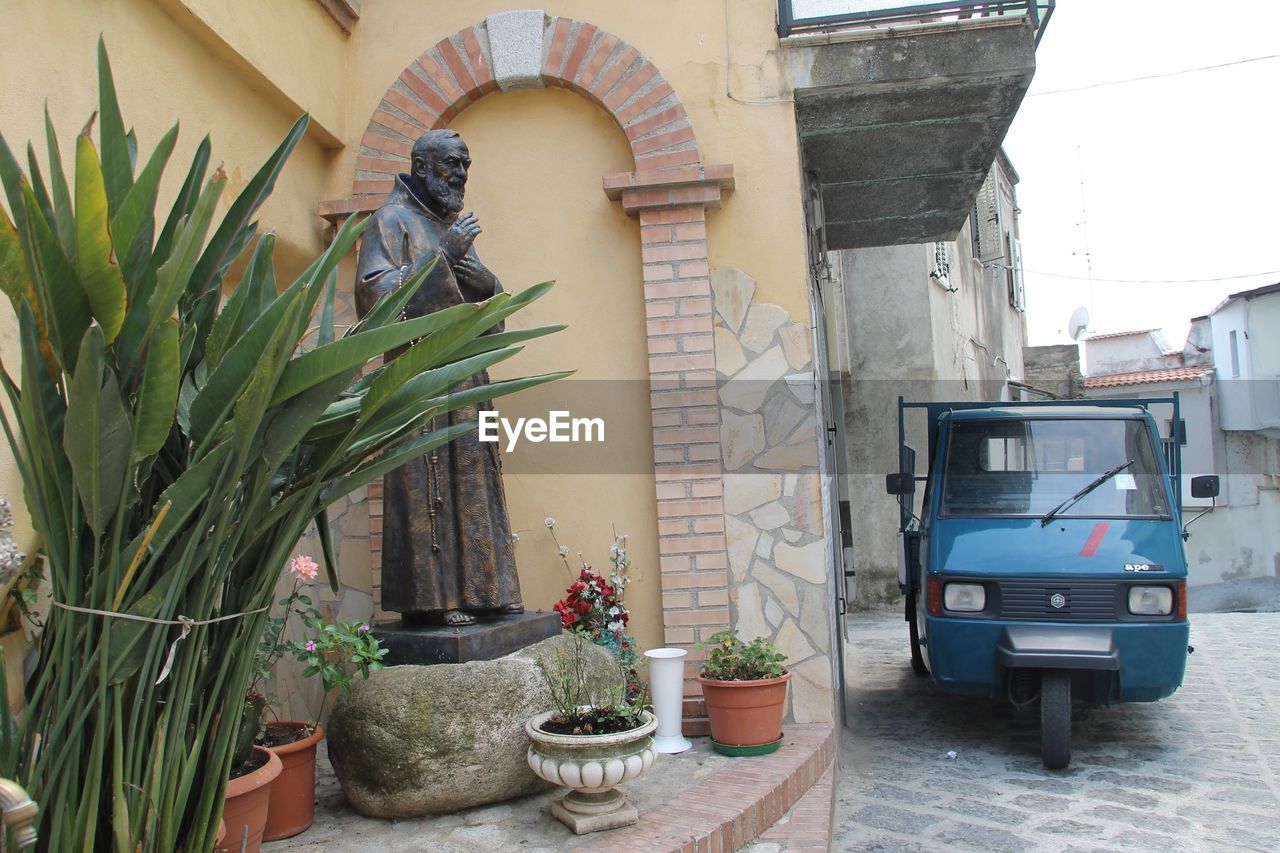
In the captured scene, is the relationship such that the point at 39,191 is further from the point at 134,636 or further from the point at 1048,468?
the point at 1048,468

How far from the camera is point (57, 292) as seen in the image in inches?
74.7

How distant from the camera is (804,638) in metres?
4.80

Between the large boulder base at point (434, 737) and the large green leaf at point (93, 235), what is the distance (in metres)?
1.87

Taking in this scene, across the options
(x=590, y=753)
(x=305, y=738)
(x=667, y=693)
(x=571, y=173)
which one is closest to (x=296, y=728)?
(x=305, y=738)

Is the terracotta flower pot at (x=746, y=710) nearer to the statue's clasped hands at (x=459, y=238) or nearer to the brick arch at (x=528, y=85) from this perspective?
the statue's clasped hands at (x=459, y=238)

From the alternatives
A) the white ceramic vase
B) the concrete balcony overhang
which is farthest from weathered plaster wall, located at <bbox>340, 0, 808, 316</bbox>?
the white ceramic vase

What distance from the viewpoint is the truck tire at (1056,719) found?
491 cm

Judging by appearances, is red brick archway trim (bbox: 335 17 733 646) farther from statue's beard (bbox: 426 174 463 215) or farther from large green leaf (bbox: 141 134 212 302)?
large green leaf (bbox: 141 134 212 302)

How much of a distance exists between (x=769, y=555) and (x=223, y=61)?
3414mm

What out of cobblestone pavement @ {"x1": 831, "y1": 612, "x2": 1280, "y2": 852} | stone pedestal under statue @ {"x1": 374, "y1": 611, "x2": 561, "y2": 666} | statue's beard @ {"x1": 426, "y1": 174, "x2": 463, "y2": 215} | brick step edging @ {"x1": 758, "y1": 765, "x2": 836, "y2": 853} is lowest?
cobblestone pavement @ {"x1": 831, "y1": 612, "x2": 1280, "y2": 852}

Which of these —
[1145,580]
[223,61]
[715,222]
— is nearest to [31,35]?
[223,61]

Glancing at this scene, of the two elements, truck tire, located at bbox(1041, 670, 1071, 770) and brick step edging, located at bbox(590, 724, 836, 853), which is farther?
truck tire, located at bbox(1041, 670, 1071, 770)

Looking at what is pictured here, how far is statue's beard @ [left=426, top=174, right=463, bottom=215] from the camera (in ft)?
12.9

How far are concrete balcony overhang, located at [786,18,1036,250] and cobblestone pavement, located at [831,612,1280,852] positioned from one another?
3.44 meters
